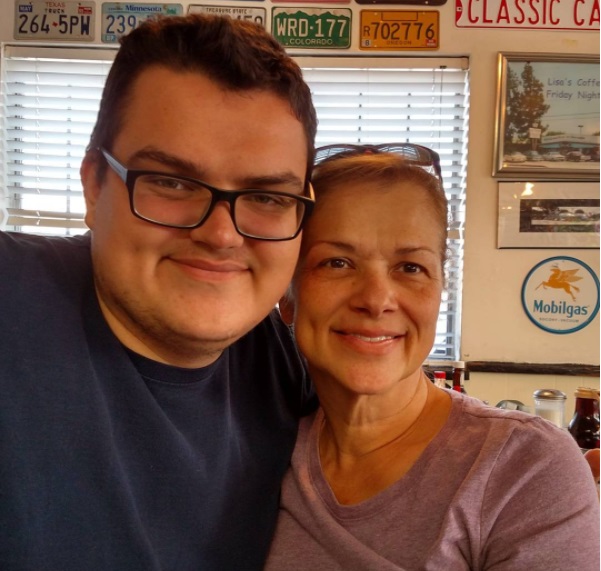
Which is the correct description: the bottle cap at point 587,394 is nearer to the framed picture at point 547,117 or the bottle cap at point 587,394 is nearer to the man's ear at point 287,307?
the man's ear at point 287,307

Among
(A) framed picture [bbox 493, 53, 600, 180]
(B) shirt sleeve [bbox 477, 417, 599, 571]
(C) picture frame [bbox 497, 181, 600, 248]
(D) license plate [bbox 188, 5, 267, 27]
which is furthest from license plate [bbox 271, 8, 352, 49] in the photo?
(B) shirt sleeve [bbox 477, 417, 599, 571]

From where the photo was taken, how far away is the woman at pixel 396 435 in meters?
0.89

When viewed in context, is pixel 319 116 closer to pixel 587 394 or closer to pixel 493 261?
pixel 493 261

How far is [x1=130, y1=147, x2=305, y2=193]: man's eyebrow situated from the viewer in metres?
0.98

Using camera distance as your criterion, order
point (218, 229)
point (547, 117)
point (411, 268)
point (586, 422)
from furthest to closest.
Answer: point (547, 117) → point (586, 422) → point (411, 268) → point (218, 229)

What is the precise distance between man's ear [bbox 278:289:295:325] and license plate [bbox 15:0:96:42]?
206 cm

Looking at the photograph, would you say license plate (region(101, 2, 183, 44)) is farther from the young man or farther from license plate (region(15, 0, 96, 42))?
Answer: the young man

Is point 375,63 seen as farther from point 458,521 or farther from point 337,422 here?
point 458,521

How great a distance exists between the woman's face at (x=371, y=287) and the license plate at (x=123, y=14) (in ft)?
6.67

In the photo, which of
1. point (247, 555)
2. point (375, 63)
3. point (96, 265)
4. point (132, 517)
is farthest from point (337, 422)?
point (375, 63)

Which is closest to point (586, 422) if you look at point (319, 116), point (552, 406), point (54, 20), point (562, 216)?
point (552, 406)

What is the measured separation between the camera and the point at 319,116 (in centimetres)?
280

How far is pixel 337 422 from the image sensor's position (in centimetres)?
116

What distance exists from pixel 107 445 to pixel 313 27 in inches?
88.6
